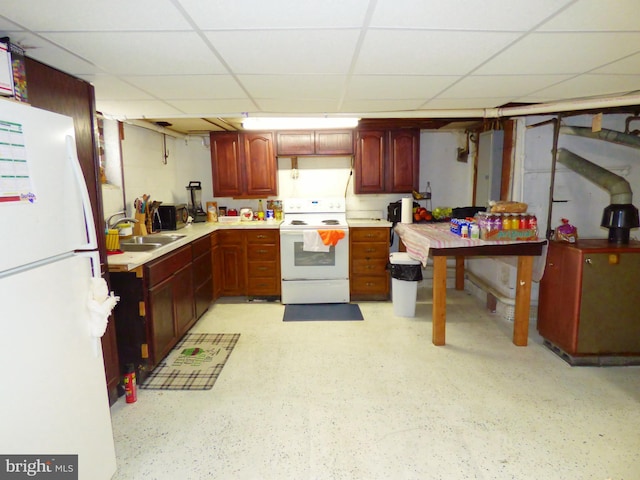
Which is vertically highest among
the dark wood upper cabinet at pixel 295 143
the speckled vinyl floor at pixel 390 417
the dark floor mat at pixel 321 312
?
the dark wood upper cabinet at pixel 295 143

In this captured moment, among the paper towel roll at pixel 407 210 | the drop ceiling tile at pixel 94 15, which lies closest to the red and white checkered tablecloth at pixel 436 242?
the paper towel roll at pixel 407 210

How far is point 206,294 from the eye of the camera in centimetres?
384

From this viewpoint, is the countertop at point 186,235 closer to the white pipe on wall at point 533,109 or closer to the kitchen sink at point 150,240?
the kitchen sink at point 150,240

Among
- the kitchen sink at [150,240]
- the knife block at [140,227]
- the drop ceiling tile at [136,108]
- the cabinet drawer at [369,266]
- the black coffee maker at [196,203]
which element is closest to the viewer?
the drop ceiling tile at [136,108]

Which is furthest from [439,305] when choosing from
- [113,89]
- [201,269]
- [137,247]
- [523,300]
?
[113,89]

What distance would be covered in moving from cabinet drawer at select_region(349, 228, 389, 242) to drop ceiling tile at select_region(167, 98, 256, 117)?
174 centimetres

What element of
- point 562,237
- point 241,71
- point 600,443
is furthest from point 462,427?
point 241,71

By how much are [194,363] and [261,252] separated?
1.62 metres

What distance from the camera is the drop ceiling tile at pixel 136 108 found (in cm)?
284

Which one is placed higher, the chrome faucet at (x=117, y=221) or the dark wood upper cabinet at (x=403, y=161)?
the dark wood upper cabinet at (x=403, y=161)

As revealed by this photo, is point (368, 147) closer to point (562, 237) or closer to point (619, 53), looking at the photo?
point (562, 237)

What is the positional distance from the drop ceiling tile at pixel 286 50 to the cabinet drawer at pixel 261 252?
234cm

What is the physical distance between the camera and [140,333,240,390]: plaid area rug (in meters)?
2.60

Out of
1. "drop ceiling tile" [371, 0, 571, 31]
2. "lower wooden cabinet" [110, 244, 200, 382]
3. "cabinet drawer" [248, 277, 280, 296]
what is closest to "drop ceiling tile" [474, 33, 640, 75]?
"drop ceiling tile" [371, 0, 571, 31]
